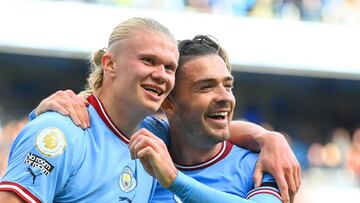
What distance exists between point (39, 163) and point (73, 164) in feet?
0.51

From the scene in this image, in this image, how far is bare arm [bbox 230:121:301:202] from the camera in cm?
379

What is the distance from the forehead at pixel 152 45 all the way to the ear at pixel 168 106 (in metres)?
0.36

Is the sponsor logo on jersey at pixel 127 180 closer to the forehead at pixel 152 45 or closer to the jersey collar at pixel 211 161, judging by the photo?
the jersey collar at pixel 211 161

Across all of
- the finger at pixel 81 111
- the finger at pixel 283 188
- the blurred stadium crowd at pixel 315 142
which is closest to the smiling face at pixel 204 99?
the finger at pixel 283 188

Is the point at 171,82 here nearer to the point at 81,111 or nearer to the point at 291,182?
the point at 81,111

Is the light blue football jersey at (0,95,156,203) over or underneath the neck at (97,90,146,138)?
underneath

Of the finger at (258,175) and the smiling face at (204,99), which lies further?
the smiling face at (204,99)

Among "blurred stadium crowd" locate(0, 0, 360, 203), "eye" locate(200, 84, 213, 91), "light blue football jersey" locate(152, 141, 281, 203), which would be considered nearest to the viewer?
"light blue football jersey" locate(152, 141, 281, 203)

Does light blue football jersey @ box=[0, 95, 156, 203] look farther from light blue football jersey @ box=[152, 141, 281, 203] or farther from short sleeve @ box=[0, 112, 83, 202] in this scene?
light blue football jersey @ box=[152, 141, 281, 203]

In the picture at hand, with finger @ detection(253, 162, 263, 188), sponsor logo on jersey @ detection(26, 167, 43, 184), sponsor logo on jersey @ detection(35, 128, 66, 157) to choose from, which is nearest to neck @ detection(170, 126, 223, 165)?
finger @ detection(253, 162, 263, 188)

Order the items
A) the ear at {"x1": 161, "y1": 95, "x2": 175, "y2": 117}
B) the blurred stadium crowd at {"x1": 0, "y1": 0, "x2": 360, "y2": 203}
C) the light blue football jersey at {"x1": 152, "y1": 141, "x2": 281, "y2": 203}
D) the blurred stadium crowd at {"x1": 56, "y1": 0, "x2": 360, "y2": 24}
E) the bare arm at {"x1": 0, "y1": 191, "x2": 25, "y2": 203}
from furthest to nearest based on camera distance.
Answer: the blurred stadium crowd at {"x1": 56, "y1": 0, "x2": 360, "y2": 24}
the blurred stadium crowd at {"x1": 0, "y1": 0, "x2": 360, "y2": 203}
the ear at {"x1": 161, "y1": 95, "x2": 175, "y2": 117}
the light blue football jersey at {"x1": 152, "y1": 141, "x2": 281, "y2": 203}
the bare arm at {"x1": 0, "y1": 191, "x2": 25, "y2": 203}

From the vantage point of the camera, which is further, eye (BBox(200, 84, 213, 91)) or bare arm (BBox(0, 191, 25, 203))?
eye (BBox(200, 84, 213, 91))

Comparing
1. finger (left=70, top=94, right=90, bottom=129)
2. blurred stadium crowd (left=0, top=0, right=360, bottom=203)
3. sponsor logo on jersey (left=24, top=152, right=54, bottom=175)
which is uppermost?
finger (left=70, top=94, right=90, bottom=129)

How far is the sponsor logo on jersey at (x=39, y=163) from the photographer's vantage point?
3.38 m
